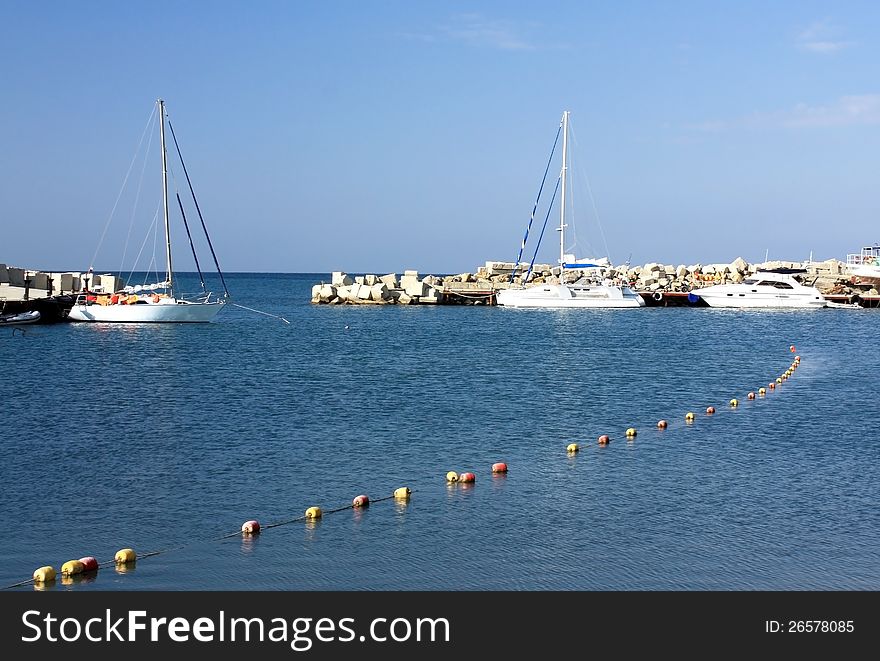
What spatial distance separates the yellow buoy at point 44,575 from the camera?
41.2ft

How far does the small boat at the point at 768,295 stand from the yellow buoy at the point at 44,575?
8558cm

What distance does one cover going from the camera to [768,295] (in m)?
91.2

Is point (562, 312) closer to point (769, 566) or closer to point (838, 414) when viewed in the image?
point (838, 414)

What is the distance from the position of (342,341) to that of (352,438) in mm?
32943

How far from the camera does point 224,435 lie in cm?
2419

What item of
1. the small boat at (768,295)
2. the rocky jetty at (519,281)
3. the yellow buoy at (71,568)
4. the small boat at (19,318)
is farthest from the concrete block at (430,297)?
the yellow buoy at (71,568)

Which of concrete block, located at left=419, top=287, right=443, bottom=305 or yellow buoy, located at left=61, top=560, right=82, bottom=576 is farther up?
concrete block, located at left=419, top=287, right=443, bottom=305

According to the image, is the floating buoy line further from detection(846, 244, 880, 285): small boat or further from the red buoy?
detection(846, 244, 880, 285): small boat

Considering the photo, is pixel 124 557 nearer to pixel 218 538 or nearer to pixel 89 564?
pixel 89 564

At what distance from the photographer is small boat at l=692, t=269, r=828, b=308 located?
3585 inches

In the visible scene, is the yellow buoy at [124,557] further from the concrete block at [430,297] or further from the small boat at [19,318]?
the concrete block at [430,297]

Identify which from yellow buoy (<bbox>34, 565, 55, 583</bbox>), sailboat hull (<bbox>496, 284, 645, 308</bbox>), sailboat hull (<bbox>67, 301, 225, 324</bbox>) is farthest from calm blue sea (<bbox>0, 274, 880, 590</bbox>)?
sailboat hull (<bbox>496, 284, 645, 308</bbox>)

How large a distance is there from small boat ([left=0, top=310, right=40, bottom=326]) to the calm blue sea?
21298 mm
